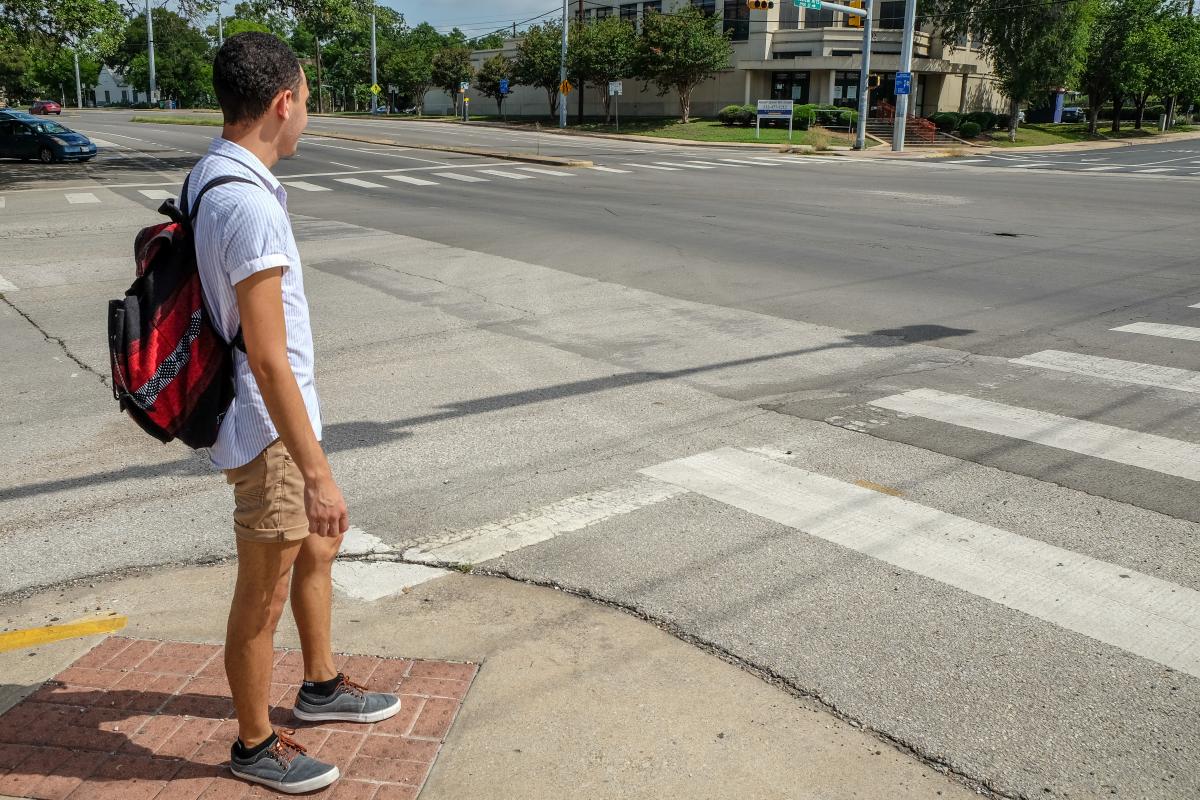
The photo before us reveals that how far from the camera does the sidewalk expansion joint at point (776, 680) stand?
10.1 ft

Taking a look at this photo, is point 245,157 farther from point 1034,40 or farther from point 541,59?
point 541,59

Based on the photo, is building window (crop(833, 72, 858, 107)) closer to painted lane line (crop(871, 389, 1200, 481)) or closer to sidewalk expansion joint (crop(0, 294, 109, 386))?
sidewalk expansion joint (crop(0, 294, 109, 386))

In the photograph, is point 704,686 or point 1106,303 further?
point 1106,303

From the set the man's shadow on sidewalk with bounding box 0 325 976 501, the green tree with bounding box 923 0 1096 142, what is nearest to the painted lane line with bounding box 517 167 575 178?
the man's shadow on sidewalk with bounding box 0 325 976 501

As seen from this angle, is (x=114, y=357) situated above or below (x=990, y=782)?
above

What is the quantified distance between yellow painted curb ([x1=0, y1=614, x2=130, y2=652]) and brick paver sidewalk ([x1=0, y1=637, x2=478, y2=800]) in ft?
0.56

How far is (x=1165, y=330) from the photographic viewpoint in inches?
371

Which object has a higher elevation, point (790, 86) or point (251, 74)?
point (790, 86)

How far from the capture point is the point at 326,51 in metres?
112

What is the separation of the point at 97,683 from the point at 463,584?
1425 mm

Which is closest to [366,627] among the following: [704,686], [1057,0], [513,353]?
[704,686]

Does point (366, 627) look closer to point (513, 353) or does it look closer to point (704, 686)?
point (704, 686)

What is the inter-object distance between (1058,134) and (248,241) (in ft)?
234

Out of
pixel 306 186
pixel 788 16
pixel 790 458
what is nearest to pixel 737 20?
pixel 788 16
